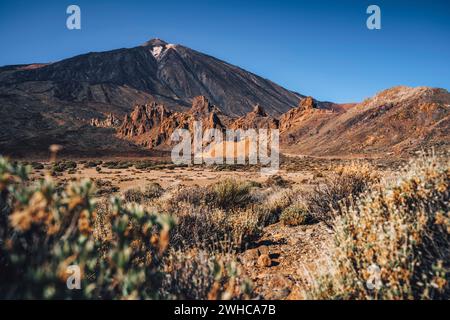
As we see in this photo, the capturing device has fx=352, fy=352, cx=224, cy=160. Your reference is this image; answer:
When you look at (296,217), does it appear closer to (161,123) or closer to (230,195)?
(230,195)

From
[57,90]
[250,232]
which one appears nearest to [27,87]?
[57,90]

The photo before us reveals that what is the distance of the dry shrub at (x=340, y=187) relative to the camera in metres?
6.96

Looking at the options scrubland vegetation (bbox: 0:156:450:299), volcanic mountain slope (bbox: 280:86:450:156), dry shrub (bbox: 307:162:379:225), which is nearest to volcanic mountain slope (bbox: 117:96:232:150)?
volcanic mountain slope (bbox: 280:86:450:156)

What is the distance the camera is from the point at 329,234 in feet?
19.5

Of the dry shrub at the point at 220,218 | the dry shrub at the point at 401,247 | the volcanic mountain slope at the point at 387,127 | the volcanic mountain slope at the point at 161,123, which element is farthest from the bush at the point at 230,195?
the volcanic mountain slope at the point at 161,123

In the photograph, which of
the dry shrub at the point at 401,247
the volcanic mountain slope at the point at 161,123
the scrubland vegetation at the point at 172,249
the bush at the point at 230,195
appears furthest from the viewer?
the volcanic mountain slope at the point at 161,123

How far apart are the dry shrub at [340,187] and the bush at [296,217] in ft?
0.62

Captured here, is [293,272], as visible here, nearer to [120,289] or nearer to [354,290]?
[354,290]

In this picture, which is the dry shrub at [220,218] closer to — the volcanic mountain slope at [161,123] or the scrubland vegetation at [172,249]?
the scrubland vegetation at [172,249]

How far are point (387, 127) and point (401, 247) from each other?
5909 centimetres

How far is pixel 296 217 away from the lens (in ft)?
23.9

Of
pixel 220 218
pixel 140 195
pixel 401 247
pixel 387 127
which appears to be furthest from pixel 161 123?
pixel 401 247

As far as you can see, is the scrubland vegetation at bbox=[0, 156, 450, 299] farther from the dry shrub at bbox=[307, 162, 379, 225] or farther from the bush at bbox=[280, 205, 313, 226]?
the bush at bbox=[280, 205, 313, 226]
